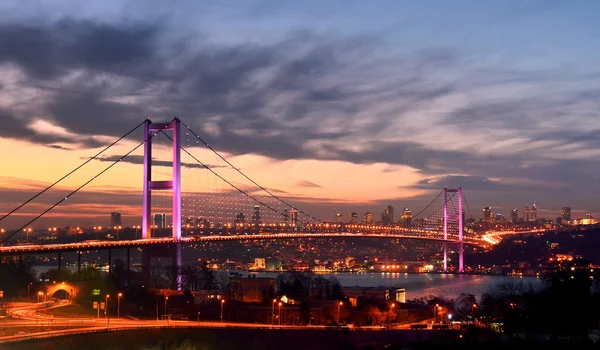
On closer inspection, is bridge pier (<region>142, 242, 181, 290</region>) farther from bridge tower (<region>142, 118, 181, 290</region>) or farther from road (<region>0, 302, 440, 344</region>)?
road (<region>0, 302, 440, 344</region>)

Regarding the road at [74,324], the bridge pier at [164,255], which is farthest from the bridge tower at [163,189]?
the road at [74,324]

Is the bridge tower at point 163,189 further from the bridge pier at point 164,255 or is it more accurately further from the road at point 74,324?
the road at point 74,324

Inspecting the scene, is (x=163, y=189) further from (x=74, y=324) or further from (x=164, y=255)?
(x=74, y=324)

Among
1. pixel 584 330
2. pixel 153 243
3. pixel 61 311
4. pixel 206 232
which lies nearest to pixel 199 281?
pixel 206 232

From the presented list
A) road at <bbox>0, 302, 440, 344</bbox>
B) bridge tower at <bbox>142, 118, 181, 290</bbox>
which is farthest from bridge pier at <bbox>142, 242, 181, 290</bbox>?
road at <bbox>0, 302, 440, 344</bbox>

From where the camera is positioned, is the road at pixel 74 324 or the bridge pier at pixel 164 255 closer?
the road at pixel 74 324

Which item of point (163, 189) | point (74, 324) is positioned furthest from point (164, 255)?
point (74, 324)

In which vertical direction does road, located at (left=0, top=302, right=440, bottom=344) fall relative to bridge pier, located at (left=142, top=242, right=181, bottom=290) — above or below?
below

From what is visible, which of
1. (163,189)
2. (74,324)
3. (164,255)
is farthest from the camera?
(163,189)
